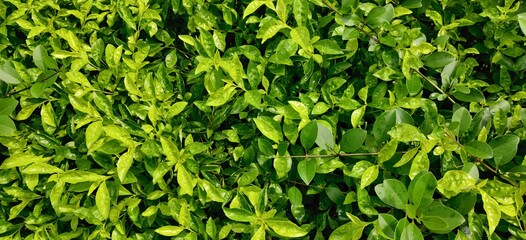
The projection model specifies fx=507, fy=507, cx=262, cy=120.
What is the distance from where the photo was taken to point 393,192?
1313mm

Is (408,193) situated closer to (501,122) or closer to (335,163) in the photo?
(335,163)

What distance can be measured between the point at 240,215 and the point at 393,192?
1.40 ft

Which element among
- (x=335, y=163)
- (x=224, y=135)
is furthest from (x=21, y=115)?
(x=335, y=163)

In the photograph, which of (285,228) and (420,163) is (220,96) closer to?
(285,228)

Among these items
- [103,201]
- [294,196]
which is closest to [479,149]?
[294,196]

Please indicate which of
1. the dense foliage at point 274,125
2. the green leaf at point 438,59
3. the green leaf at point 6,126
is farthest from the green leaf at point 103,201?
the green leaf at point 438,59

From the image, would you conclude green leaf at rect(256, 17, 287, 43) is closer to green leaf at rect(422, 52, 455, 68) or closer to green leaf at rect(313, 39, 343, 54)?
green leaf at rect(313, 39, 343, 54)

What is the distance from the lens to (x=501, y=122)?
144cm

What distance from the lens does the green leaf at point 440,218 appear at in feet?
4.09

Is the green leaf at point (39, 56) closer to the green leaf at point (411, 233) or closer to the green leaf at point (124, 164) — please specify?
the green leaf at point (124, 164)

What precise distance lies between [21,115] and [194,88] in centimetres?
60

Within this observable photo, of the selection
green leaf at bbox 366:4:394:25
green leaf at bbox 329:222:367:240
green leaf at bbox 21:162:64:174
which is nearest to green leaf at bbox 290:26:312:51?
green leaf at bbox 366:4:394:25

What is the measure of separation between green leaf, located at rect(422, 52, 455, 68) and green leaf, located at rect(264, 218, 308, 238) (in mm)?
666

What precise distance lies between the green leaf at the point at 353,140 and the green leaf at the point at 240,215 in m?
0.32
